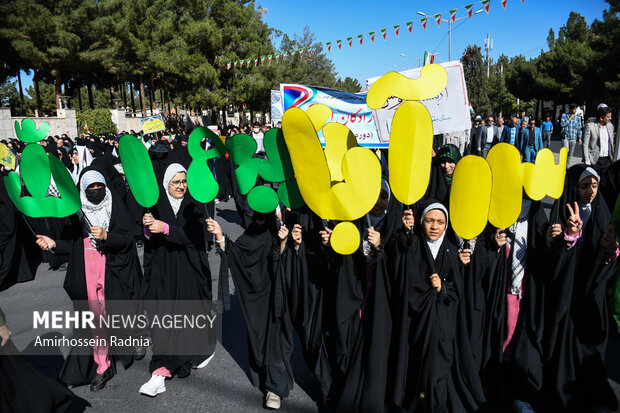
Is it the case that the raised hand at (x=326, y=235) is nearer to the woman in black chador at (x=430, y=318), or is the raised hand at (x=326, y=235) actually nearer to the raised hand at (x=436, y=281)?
the woman in black chador at (x=430, y=318)

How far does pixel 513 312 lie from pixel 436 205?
0.95 metres

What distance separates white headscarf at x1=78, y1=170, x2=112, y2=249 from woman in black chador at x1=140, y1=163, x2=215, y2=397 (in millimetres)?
316

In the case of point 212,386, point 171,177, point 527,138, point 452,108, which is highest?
point 452,108

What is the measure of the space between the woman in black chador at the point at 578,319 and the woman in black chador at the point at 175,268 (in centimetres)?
243

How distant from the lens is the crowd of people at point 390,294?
2.65 metres

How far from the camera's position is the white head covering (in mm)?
3273

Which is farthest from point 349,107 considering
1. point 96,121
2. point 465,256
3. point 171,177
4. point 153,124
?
point 96,121

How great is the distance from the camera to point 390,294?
2.73 metres

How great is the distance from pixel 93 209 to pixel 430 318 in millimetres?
2452

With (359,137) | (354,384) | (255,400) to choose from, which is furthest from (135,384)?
(359,137)

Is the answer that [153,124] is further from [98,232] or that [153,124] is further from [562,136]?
[562,136]

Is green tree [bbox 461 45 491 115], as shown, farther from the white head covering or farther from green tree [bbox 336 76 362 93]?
green tree [bbox 336 76 362 93]

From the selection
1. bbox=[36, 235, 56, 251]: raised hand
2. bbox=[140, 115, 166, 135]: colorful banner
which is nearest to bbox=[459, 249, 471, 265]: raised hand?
bbox=[36, 235, 56, 251]: raised hand

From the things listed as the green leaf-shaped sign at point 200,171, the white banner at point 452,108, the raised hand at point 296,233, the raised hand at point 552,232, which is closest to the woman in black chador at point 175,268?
the green leaf-shaped sign at point 200,171
